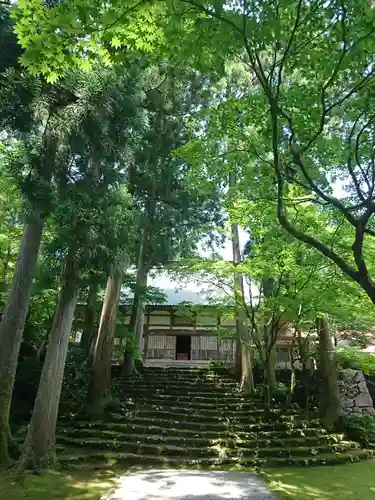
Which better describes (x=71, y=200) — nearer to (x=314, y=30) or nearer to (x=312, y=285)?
(x=314, y=30)

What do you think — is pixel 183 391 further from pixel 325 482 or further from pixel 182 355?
pixel 182 355

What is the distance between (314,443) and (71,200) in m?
7.72

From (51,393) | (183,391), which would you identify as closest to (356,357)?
(183,391)

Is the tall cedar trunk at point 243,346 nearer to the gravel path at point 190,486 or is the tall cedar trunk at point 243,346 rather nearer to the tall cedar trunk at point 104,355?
the tall cedar trunk at point 104,355

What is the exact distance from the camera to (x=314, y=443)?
28.5ft

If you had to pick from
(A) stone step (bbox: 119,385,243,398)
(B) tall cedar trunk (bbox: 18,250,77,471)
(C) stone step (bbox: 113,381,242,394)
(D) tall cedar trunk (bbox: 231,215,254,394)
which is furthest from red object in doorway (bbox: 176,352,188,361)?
(B) tall cedar trunk (bbox: 18,250,77,471)

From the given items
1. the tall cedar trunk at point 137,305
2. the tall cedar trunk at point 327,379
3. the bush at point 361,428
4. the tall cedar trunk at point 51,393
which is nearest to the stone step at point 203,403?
the tall cedar trunk at point 327,379


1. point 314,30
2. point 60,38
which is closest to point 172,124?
point 314,30

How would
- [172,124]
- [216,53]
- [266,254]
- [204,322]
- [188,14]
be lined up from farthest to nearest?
[204,322], [172,124], [266,254], [216,53], [188,14]

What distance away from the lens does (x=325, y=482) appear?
19.9ft

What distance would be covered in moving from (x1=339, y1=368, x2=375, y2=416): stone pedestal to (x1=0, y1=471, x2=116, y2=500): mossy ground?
7.70m

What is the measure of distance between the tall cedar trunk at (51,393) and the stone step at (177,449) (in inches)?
73.7

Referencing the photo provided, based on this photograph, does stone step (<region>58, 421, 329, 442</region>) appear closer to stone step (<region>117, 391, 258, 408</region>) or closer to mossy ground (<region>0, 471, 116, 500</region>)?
stone step (<region>117, 391, 258, 408</region>)

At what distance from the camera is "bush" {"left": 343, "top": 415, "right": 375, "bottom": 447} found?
911cm
